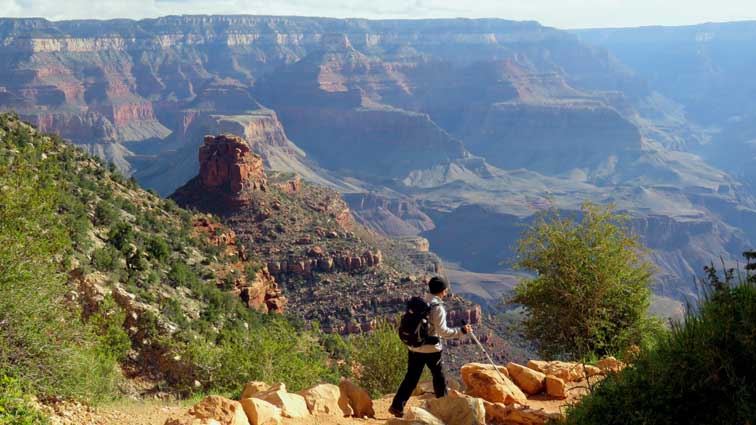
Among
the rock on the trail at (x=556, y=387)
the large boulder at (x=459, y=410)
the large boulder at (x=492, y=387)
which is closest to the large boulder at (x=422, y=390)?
the large boulder at (x=492, y=387)

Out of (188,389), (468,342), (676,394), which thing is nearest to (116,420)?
(188,389)

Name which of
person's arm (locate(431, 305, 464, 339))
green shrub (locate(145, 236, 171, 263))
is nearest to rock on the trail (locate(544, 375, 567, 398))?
person's arm (locate(431, 305, 464, 339))

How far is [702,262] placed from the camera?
494ft

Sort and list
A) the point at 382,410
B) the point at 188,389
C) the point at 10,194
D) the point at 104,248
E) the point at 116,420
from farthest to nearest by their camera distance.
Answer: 1. the point at 104,248
2. the point at 188,389
3. the point at 10,194
4. the point at 382,410
5. the point at 116,420

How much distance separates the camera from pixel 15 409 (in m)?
10.3

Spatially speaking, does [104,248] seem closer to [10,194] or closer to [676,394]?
[10,194]

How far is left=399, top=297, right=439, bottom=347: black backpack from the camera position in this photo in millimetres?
11695

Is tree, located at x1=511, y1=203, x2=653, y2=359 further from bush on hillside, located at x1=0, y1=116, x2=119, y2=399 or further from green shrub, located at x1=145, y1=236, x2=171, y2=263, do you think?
green shrub, located at x1=145, y1=236, x2=171, y2=263

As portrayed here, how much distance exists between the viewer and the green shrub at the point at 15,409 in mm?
9711

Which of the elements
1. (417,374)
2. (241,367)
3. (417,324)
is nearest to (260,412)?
(417,374)

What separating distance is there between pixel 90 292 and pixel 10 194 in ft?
23.2

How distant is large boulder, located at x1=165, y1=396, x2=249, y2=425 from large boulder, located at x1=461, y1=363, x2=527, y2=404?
4656 millimetres

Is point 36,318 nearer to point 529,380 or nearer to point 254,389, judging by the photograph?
point 254,389

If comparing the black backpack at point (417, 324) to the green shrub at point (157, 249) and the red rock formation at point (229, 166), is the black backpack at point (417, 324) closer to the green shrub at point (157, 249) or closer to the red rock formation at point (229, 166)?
the green shrub at point (157, 249)
